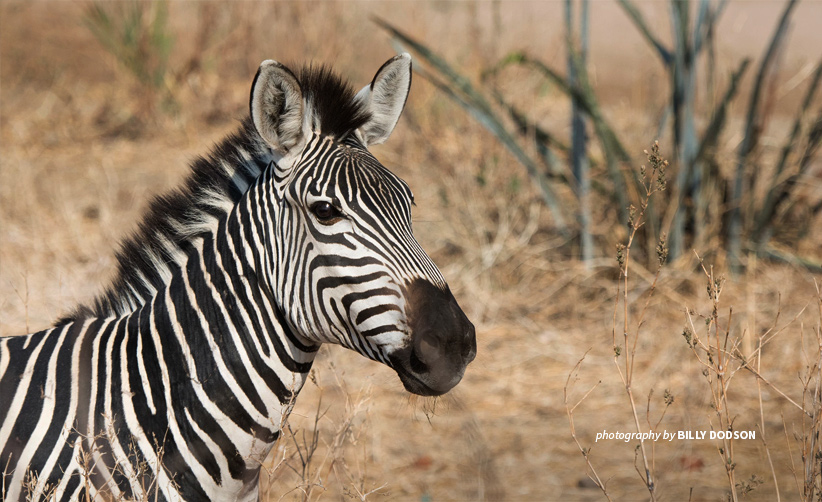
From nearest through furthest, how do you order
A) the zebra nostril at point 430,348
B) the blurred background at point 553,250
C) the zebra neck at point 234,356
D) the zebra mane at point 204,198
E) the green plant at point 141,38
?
the zebra nostril at point 430,348, the zebra neck at point 234,356, the zebra mane at point 204,198, the blurred background at point 553,250, the green plant at point 141,38

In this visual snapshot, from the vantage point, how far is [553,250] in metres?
6.43

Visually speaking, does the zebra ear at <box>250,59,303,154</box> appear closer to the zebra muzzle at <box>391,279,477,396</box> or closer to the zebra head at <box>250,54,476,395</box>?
the zebra head at <box>250,54,476,395</box>

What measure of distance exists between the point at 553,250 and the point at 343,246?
14.6 ft

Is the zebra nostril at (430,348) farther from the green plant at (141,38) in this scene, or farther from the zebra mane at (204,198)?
the green plant at (141,38)

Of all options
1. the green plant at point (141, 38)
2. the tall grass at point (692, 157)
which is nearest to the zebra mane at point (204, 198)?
the tall grass at point (692, 157)

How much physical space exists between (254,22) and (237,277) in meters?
8.17

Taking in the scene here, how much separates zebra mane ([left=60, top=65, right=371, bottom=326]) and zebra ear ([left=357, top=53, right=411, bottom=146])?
0.08 m

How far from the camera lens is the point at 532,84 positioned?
729 cm

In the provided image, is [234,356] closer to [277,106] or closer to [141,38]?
[277,106]

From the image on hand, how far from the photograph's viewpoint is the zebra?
84.4 inches

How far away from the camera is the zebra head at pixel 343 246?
82.0 inches

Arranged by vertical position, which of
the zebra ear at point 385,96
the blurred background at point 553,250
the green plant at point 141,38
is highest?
the green plant at point 141,38

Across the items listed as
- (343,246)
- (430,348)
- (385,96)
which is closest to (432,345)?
(430,348)

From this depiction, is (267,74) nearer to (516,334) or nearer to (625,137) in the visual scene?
(516,334)
